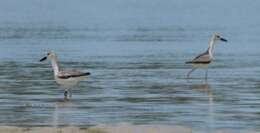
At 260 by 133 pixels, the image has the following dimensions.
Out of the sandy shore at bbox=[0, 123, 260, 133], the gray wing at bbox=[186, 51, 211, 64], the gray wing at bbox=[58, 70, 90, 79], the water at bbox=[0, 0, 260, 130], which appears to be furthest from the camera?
the gray wing at bbox=[186, 51, 211, 64]

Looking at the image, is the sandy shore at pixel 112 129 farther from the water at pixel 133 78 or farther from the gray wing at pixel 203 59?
the gray wing at pixel 203 59

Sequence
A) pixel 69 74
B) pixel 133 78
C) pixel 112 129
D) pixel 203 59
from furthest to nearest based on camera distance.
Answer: pixel 203 59 → pixel 133 78 → pixel 69 74 → pixel 112 129

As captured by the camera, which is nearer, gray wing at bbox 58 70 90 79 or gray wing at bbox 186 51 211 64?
gray wing at bbox 58 70 90 79

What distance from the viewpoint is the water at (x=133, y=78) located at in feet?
60.0

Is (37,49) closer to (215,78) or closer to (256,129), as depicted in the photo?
(215,78)

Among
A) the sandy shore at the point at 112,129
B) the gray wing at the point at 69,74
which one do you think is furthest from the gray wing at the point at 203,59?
the sandy shore at the point at 112,129

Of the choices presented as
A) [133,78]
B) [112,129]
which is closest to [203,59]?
[133,78]

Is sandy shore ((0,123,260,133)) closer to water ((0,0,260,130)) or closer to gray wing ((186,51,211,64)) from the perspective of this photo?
water ((0,0,260,130))

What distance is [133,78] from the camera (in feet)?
82.7

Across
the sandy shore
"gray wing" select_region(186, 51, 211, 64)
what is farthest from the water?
the sandy shore

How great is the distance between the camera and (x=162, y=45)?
37031 millimetres

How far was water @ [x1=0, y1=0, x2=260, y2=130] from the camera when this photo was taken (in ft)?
60.0

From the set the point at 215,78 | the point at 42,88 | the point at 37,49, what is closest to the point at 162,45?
the point at 37,49

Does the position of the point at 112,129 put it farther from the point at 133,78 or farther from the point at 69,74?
the point at 133,78
